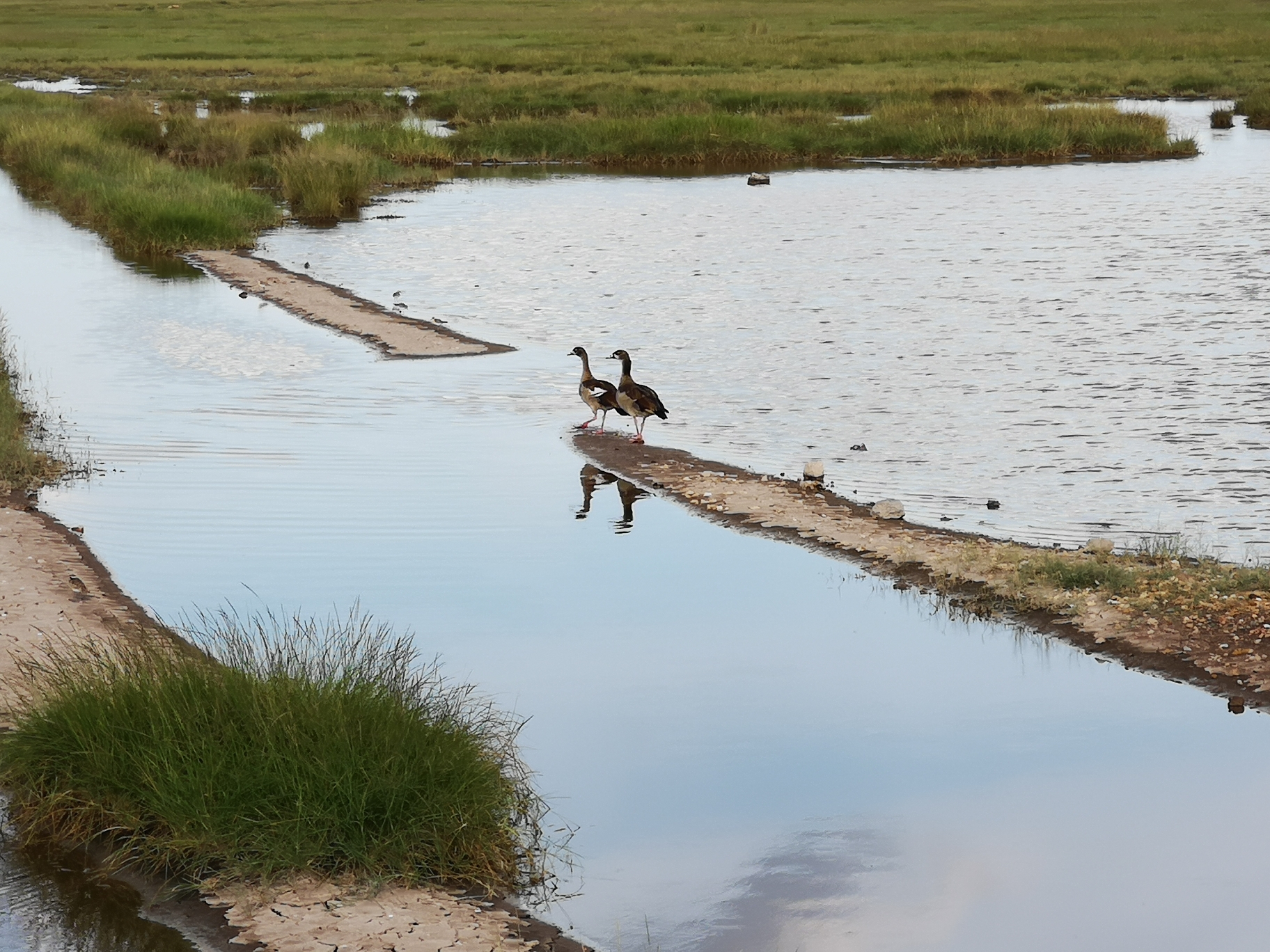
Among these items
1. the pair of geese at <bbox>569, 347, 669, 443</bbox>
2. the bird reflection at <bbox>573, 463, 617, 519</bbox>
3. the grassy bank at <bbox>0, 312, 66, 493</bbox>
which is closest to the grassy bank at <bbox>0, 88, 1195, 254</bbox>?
the grassy bank at <bbox>0, 312, 66, 493</bbox>

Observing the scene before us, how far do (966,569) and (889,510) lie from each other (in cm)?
172

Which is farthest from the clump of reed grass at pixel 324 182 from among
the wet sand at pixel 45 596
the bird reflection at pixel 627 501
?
the wet sand at pixel 45 596

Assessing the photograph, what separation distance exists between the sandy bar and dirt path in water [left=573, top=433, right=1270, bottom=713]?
6.03 m

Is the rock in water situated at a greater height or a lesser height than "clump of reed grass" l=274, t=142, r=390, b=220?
lesser

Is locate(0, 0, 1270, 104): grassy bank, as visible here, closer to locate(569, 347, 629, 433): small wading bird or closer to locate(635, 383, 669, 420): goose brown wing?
locate(569, 347, 629, 433): small wading bird

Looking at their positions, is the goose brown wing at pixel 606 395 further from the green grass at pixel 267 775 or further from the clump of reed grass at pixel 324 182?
the clump of reed grass at pixel 324 182

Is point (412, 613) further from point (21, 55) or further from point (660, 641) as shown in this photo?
point (21, 55)

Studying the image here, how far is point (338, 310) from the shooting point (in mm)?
24250

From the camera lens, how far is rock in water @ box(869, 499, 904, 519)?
1355 centimetres

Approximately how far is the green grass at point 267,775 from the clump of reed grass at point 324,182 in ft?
91.7

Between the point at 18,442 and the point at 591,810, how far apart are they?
9.43 meters

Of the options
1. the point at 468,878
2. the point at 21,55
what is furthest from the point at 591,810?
the point at 21,55

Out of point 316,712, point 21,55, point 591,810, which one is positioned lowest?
point 591,810

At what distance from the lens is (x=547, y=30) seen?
95.2 metres
